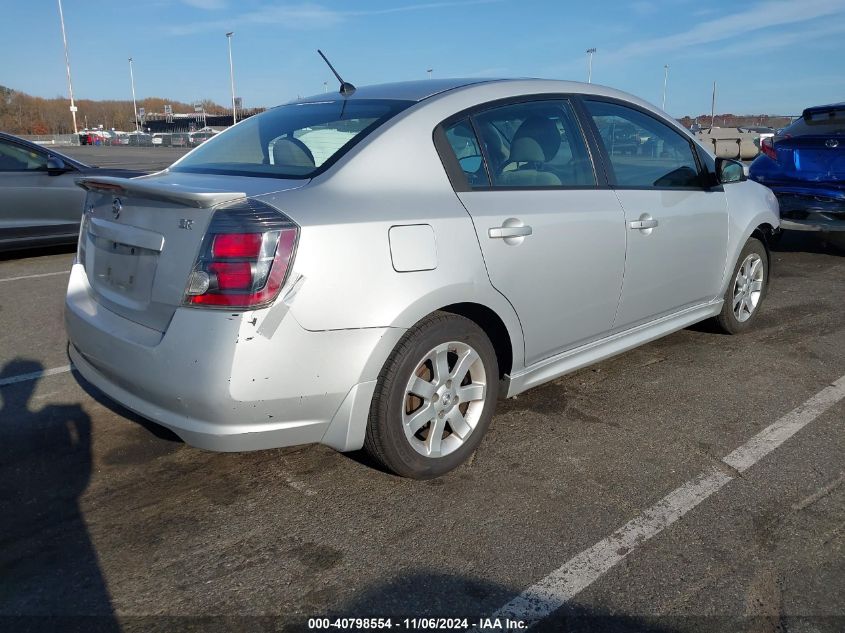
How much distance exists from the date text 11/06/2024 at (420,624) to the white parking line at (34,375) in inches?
113

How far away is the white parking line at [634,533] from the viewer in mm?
2223

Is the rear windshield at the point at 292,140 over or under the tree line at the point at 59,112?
under

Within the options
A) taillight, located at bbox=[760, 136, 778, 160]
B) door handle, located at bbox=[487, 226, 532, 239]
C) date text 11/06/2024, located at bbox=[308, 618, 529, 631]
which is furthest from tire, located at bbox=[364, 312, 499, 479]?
taillight, located at bbox=[760, 136, 778, 160]

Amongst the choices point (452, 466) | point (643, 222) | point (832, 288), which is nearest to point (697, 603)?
point (452, 466)

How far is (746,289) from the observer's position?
498 cm

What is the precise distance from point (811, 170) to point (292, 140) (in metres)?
6.29

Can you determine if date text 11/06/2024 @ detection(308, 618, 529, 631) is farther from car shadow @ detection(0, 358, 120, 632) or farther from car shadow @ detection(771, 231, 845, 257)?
car shadow @ detection(771, 231, 845, 257)

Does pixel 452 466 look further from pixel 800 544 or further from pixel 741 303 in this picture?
pixel 741 303

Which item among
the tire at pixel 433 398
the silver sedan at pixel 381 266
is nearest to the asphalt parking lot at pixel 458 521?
the tire at pixel 433 398

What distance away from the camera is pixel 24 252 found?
8.52 metres

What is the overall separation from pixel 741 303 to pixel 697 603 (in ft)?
10.6

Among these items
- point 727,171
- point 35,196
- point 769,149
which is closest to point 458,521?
point 727,171

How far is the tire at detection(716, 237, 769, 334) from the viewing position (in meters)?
4.78

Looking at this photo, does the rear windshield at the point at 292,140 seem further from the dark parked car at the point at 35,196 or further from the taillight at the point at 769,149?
the taillight at the point at 769,149
